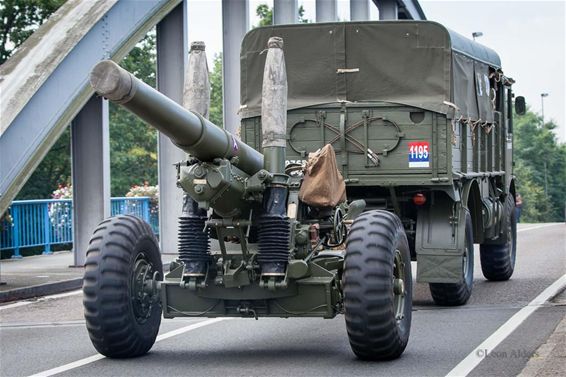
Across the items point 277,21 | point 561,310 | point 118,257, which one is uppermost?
point 277,21

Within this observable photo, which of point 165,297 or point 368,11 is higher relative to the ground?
point 368,11

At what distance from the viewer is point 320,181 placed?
1152cm

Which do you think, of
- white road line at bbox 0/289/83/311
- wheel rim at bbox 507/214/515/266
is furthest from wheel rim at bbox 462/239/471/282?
white road line at bbox 0/289/83/311

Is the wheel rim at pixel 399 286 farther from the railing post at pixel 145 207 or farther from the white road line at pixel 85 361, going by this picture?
the railing post at pixel 145 207

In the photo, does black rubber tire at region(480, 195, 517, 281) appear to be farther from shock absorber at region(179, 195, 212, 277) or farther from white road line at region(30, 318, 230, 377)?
shock absorber at region(179, 195, 212, 277)

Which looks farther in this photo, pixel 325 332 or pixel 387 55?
pixel 387 55

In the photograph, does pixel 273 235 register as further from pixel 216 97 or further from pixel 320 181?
pixel 216 97

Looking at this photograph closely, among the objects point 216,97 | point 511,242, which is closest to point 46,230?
point 511,242

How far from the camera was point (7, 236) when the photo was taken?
81.3ft

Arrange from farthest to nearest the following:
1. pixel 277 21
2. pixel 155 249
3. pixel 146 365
Result: pixel 277 21, pixel 155 249, pixel 146 365

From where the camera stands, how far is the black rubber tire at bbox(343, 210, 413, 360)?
10.0m

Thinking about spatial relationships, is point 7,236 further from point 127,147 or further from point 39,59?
point 127,147

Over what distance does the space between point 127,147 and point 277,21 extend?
2287 centimetres

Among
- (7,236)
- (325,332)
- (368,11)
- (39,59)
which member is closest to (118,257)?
(325,332)
